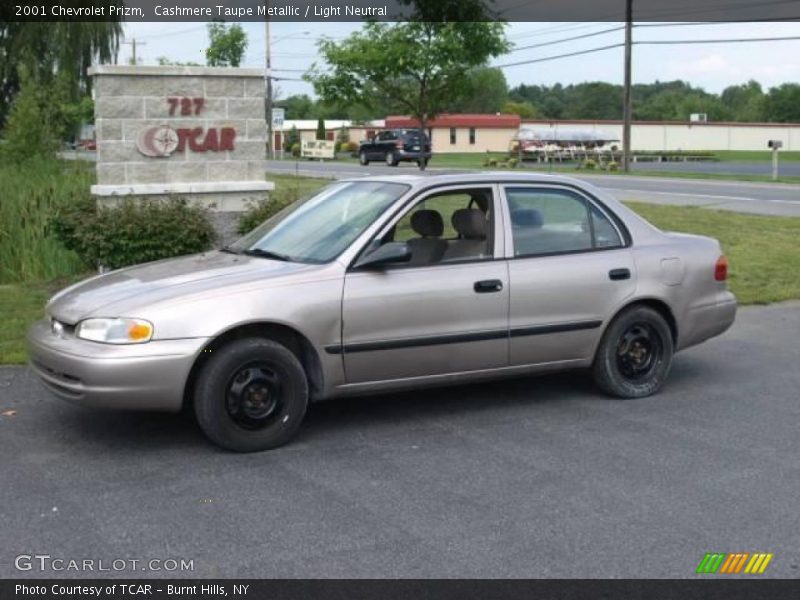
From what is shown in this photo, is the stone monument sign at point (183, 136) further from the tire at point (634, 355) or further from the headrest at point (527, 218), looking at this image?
the tire at point (634, 355)

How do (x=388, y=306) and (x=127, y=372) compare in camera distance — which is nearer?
(x=127, y=372)

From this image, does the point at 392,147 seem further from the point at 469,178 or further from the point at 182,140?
the point at 469,178

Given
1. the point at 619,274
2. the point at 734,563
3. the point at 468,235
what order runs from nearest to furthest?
the point at 734,563, the point at 468,235, the point at 619,274

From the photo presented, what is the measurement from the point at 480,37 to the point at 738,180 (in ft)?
68.6

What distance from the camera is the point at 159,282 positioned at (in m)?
5.95

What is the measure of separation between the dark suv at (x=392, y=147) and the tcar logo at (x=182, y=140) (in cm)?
3810

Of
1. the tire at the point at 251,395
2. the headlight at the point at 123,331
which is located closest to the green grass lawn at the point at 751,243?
the tire at the point at 251,395

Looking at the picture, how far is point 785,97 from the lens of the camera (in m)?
112

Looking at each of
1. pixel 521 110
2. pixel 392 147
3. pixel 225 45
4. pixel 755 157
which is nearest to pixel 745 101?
pixel 521 110

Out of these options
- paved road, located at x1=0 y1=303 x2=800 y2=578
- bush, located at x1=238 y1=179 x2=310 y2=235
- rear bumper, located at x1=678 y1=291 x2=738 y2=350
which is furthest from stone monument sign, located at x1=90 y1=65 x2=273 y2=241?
rear bumper, located at x1=678 y1=291 x2=738 y2=350

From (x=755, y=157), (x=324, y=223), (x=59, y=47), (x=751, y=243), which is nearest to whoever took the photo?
(x=324, y=223)

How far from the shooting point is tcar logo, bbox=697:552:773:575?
4188 mm

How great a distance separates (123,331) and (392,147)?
153 feet
